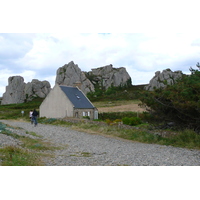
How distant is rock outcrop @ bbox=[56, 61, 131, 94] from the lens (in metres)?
101


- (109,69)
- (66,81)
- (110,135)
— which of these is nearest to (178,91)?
(110,135)

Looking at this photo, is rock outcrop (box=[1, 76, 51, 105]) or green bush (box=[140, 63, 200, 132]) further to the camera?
rock outcrop (box=[1, 76, 51, 105])

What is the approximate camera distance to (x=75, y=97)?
1399 inches

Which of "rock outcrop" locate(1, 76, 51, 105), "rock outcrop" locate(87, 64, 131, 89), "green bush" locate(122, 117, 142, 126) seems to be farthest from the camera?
"rock outcrop" locate(87, 64, 131, 89)

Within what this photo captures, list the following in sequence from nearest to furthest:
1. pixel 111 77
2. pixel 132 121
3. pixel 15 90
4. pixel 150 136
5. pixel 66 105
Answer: pixel 150 136 < pixel 132 121 < pixel 66 105 < pixel 15 90 < pixel 111 77

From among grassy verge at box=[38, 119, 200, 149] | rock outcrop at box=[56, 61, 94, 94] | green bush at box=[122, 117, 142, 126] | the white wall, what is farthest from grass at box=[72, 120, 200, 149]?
rock outcrop at box=[56, 61, 94, 94]

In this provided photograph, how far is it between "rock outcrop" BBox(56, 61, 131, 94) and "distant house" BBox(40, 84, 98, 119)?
200ft

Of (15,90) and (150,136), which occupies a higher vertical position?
(15,90)

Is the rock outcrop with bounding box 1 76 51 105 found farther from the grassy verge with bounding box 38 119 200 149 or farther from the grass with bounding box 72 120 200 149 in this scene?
the grass with bounding box 72 120 200 149

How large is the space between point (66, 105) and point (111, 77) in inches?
3511

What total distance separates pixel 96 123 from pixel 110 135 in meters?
5.04

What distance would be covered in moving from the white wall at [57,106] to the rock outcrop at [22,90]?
62753 mm

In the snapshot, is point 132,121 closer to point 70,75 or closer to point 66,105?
point 66,105

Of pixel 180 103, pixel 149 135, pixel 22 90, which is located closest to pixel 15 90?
pixel 22 90
